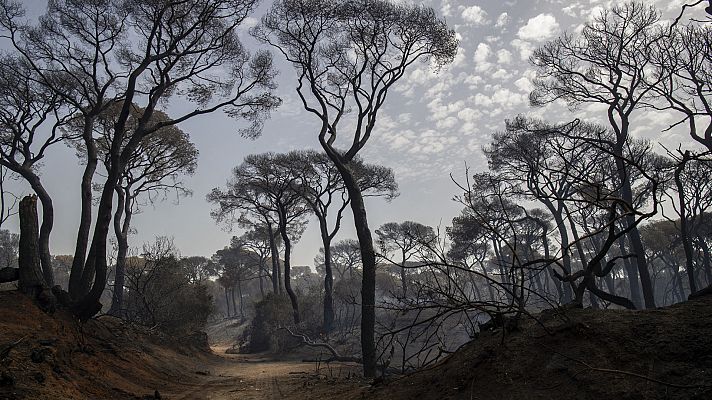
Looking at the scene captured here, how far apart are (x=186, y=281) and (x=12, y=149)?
934 cm

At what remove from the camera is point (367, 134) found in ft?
38.4

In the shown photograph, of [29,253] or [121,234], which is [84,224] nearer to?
[29,253]

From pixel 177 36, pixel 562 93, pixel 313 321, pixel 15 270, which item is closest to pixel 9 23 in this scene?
pixel 177 36

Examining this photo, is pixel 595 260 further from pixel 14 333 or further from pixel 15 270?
pixel 15 270

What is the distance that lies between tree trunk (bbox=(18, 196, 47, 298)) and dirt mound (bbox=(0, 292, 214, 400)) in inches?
14.7

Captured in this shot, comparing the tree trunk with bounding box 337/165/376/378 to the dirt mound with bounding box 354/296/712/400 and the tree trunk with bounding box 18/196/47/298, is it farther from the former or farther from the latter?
the tree trunk with bounding box 18/196/47/298

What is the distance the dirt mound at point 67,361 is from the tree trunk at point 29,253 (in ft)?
1.23

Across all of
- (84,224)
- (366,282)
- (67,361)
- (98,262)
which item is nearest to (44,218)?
(84,224)

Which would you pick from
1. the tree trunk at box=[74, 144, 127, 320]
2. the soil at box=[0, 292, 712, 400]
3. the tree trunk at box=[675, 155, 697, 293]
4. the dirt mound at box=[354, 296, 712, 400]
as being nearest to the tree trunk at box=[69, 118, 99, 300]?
the tree trunk at box=[74, 144, 127, 320]

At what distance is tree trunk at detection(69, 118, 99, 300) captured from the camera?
9844mm

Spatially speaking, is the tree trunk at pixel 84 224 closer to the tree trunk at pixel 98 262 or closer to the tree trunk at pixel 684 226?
the tree trunk at pixel 98 262

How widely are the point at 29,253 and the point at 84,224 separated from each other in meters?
3.59

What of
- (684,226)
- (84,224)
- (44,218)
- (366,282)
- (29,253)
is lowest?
(366,282)

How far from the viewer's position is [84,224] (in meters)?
11.6
